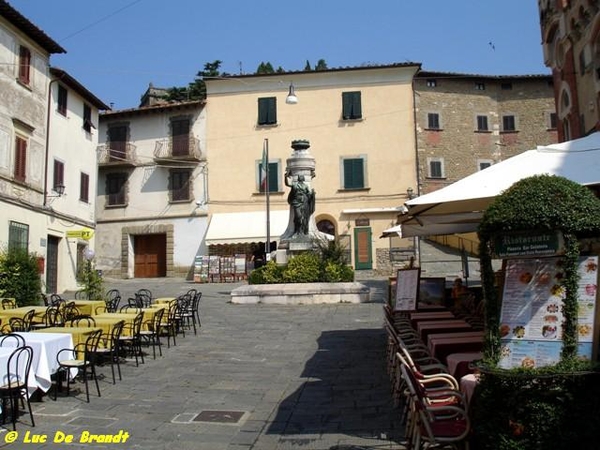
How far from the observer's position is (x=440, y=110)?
31281mm

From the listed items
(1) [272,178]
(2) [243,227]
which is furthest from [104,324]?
(1) [272,178]

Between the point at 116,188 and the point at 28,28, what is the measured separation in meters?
13.5

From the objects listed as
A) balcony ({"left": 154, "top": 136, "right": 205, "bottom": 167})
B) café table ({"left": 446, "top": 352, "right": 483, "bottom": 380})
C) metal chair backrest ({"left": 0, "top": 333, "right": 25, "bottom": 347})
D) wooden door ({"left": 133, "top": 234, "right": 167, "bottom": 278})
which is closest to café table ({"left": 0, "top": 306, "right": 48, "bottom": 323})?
metal chair backrest ({"left": 0, "top": 333, "right": 25, "bottom": 347})

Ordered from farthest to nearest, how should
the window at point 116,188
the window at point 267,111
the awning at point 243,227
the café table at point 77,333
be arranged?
the window at point 116,188 → the window at point 267,111 → the awning at point 243,227 → the café table at point 77,333

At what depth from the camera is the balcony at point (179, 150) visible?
1241 inches

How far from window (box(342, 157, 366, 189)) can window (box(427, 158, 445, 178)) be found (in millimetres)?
3540

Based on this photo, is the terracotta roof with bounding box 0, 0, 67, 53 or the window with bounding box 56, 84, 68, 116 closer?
the terracotta roof with bounding box 0, 0, 67, 53

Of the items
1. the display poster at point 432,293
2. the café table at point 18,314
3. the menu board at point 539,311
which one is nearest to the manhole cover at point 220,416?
the menu board at point 539,311

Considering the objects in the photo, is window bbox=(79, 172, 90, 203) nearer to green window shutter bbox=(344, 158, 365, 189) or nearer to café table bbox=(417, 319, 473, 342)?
green window shutter bbox=(344, 158, 365, 189)

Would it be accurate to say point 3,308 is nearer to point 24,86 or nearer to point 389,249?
point 24,86

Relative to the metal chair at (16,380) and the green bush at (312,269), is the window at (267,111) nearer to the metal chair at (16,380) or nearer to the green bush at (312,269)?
the green bush at (312,269)

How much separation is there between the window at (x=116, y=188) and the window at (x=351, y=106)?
13.1 meters

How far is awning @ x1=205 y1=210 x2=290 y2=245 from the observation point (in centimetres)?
2905

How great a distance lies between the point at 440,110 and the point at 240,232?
42.2 ft
